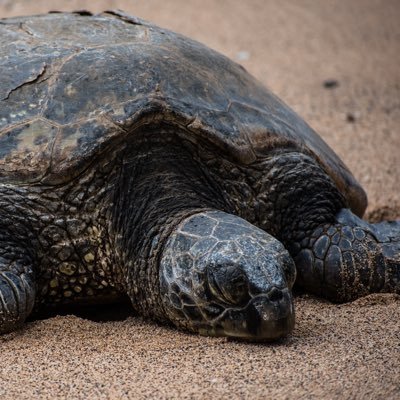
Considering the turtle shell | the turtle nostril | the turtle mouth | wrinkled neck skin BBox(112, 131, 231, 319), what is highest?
the turtle shell

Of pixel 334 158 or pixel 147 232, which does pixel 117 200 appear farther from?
pixel 334 158

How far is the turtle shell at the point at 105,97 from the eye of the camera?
3.66 metres

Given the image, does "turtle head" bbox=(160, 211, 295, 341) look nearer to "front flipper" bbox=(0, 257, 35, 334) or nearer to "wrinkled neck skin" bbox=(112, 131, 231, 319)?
"wrinkled neck skin" bbox=(112, 131, 231, 319)

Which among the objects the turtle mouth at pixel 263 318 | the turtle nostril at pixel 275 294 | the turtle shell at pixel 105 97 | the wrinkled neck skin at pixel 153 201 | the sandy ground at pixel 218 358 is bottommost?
the sandy ground at pixel 218 358

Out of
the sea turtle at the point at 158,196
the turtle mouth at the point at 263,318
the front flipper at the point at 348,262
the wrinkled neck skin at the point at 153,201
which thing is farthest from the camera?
the front flipper at the point at 348,262

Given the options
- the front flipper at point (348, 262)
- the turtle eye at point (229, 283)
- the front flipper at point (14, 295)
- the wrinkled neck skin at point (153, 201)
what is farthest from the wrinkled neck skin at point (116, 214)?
the front flipper at point (348, 262)

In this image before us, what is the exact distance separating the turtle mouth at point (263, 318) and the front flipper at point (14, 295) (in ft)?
2.97

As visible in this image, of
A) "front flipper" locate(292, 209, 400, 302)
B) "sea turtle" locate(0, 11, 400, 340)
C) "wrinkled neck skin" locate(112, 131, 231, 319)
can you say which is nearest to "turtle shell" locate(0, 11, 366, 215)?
"sea turtle" locate(0, 11, 400, 340)

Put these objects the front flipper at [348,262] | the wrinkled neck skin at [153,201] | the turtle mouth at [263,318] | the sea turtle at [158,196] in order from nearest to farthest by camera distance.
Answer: the turtle mouth at [263,318]
the sea turtle at [158,196]
the wrinkled neck skin at [153,201]
the front flipper at [348,262]

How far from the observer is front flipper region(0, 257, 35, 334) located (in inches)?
132

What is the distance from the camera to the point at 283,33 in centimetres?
1084

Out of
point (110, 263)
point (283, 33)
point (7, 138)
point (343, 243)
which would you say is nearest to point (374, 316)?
point (343, 243)

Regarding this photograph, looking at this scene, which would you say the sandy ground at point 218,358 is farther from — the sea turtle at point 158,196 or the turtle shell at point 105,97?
the turtle shell at point 105,97

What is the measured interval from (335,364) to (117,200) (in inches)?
55.3
